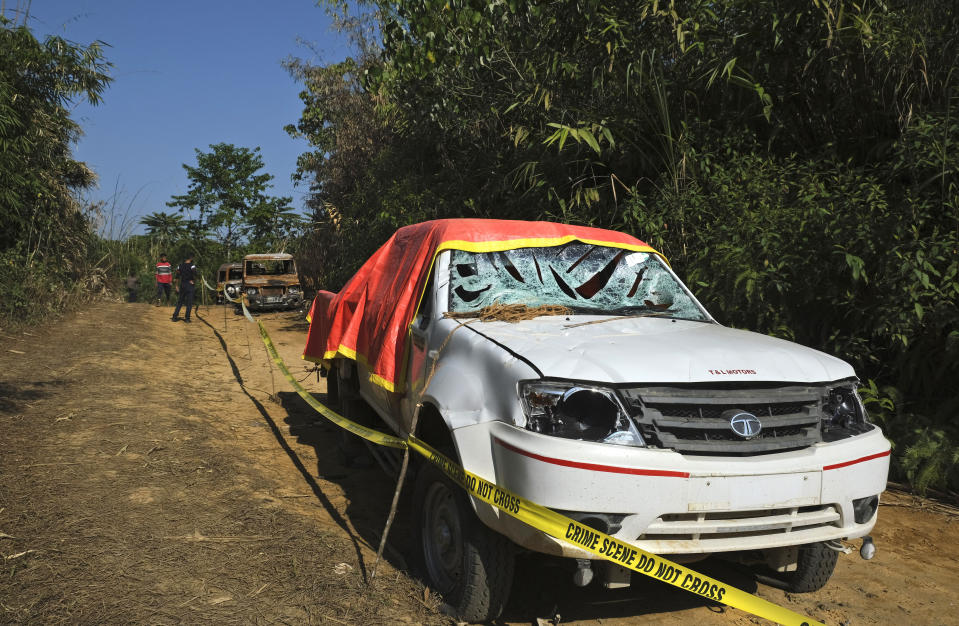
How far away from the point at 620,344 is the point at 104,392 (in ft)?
22.9

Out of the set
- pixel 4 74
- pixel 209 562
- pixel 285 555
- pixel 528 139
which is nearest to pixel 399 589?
pixel 285 555

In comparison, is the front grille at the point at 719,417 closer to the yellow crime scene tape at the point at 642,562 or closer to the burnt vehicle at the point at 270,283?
the yellow crime scene tape at the point at 642,562

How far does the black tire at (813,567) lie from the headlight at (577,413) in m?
1.43

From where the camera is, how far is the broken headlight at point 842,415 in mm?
3242

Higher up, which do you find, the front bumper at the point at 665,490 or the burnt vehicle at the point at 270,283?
the burnt vehicle at the point at 270,283

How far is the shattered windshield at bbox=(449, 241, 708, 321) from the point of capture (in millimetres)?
4277

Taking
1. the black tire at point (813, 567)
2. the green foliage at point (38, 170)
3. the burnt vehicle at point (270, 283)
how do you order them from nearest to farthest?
1. the black tire at point (813, 567)
2. the green foliage at point (38, 170)
3. the burnt vehicle at point (270, 283)

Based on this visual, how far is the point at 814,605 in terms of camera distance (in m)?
3.68

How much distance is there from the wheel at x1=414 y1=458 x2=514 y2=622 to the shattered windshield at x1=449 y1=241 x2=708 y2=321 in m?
1.19

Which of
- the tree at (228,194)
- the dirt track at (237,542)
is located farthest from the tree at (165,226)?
the dirt track at (237,542)

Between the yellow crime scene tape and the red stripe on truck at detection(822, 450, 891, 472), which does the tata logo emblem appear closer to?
the red stripe on truck at detection(822, 450, 891, 472)

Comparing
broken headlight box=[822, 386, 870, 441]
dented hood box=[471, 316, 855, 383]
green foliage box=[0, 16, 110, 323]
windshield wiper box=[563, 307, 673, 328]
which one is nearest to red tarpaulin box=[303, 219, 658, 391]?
windshield wiper box=[563, 307, 673, 328]

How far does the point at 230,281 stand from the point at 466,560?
23.4 m

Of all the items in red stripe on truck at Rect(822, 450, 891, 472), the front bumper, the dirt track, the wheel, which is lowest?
the dirt track
